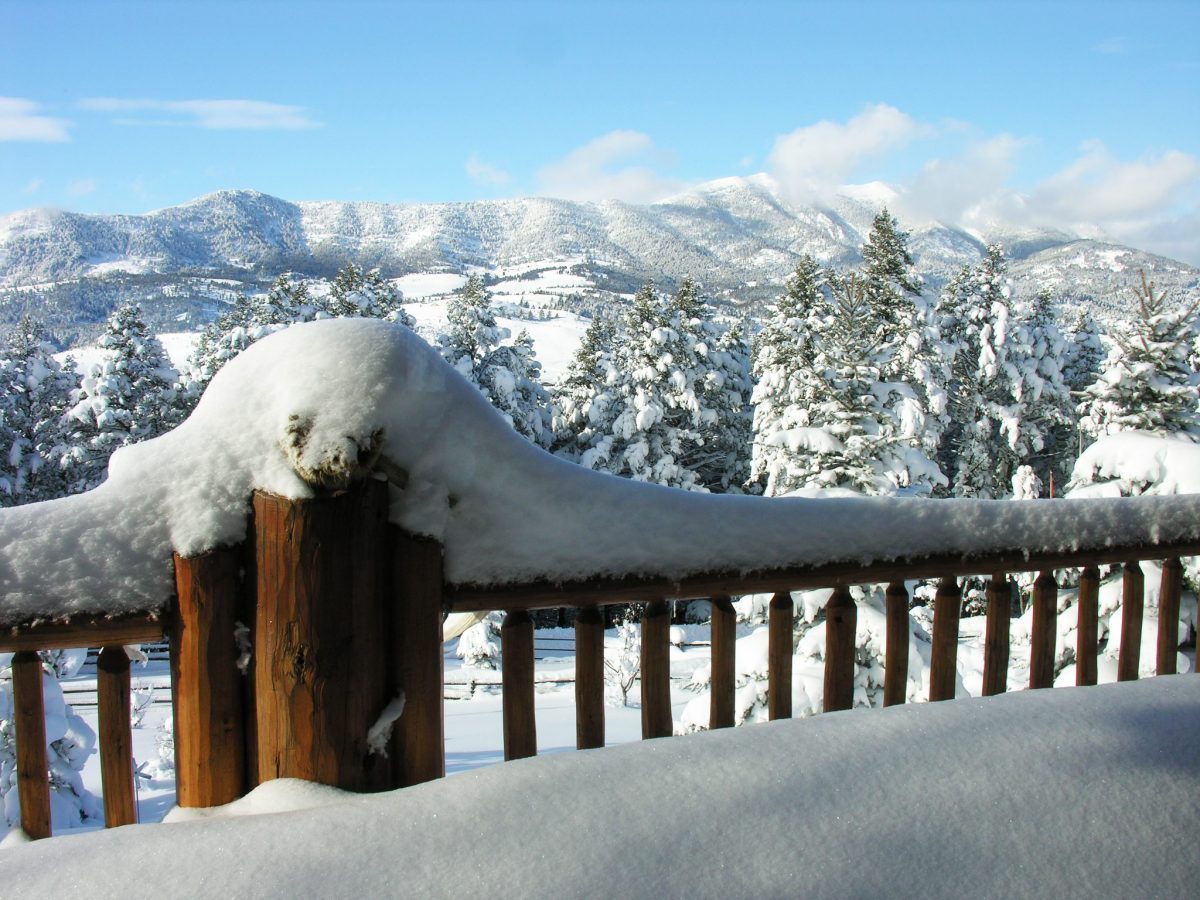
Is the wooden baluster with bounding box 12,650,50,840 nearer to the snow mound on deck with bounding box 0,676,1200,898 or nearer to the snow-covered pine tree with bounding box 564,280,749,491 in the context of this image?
the snow mound on deck with bounding box 0,676,1200,898

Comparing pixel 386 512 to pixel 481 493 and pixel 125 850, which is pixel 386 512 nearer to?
pixel 481 493

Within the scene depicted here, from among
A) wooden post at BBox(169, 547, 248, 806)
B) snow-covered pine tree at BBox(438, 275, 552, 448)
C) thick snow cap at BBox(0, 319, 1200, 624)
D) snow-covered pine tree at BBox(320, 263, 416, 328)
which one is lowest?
wooden post at BBox(169, 547, 248, 806)

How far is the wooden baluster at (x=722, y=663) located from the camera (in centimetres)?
228

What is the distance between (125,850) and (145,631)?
442mm

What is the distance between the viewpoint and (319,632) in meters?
1.76

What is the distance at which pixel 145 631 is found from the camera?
177 cm

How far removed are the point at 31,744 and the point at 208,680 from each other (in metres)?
0.39

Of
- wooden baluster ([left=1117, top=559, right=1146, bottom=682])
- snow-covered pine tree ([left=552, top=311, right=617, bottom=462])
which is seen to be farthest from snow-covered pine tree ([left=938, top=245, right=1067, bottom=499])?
wooden baluster ([left=1117, top=559, right=1146, bottom=682])

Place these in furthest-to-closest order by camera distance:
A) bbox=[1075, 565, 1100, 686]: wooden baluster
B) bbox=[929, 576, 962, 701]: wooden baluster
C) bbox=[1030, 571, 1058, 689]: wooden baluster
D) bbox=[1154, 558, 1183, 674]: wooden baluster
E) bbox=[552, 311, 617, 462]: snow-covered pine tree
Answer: bbox=[552, 311, 617, 462]: snow-covered pine tree → bbox=[1154, 558, 1183, 674]: wooden baluster → bbox=[1075, 565, 1100, 686]: wooden baluster → bbox=[1030, 571, 1058, 689]: wooden baluster → bbox=[929, 576, 962, 701]: wooden baluster

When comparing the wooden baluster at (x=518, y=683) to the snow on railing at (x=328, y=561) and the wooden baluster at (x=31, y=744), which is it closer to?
the snow on railing at (x=328, y=561)

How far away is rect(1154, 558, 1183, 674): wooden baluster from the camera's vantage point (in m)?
2.94

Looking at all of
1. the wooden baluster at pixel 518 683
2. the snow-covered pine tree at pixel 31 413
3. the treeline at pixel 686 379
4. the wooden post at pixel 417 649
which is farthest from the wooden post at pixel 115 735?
the snow-covered pine tree at pixel 31 413

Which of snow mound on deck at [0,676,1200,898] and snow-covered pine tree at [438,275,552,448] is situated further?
snow-covered pine tree at [438,275,552,448]

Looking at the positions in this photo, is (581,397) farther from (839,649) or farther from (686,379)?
(839,649)
